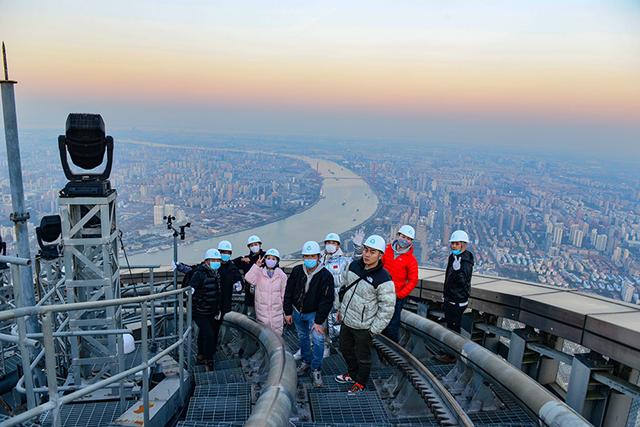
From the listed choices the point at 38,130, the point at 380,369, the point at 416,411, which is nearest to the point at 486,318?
the point at 380,369

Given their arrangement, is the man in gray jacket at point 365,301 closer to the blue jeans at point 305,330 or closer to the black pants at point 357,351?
the black pants at point 357,351

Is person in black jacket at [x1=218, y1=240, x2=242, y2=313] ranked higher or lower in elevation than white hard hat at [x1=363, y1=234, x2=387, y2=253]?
lower

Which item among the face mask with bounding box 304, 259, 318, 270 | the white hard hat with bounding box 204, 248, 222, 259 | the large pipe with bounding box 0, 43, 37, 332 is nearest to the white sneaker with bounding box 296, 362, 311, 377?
the face mask with bounding box 304, 259, 318, 270

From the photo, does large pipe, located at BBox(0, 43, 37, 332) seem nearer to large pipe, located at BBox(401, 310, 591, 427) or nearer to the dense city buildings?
the dense city buildings

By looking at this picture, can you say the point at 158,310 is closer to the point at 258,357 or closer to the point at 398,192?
the point at 258,357

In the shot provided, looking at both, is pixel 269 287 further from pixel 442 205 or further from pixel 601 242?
pixel 442 205

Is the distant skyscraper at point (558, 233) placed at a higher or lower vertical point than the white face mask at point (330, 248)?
lower

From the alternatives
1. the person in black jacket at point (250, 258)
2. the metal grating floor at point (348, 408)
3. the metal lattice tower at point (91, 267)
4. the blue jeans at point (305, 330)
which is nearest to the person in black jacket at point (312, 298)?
the blue jeans at point (305, 330)
